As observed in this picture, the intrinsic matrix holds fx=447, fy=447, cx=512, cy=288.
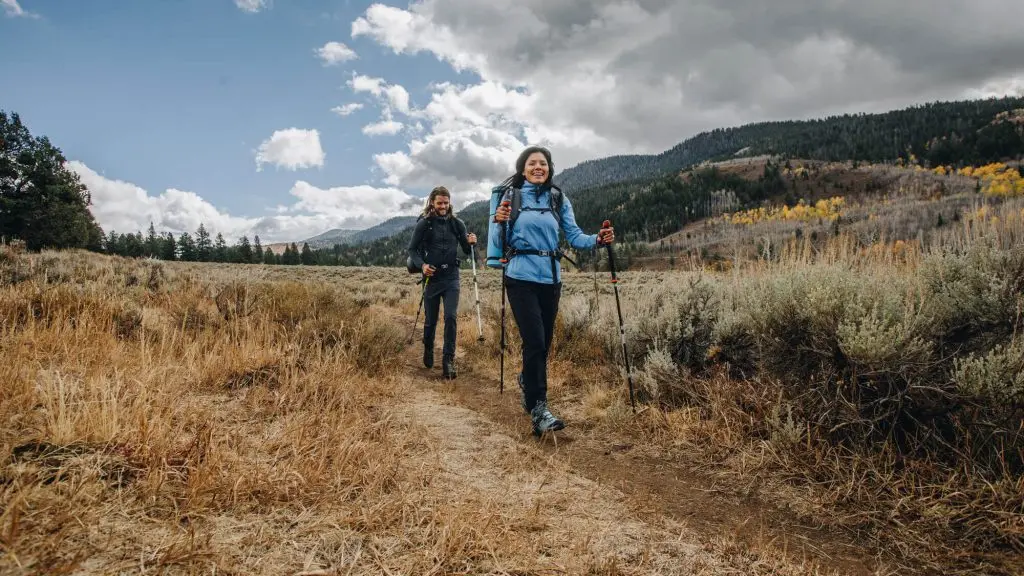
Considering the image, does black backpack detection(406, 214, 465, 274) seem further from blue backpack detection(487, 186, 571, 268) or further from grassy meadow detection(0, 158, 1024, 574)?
blue backpack detection(487, 186, 571, 268)

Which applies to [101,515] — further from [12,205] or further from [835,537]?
[12,205]

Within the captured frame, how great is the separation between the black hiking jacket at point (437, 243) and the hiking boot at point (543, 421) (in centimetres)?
339

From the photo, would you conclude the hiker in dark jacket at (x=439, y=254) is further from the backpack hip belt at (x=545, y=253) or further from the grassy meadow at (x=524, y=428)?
the backpack hip belt at (x=545, y=253)

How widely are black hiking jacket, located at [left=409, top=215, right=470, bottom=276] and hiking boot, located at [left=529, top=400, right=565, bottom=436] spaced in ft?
11.1

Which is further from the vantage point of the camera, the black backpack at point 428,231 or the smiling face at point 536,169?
the black backpack at point 428,231

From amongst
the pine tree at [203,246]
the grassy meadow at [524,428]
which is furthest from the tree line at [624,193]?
the grassy meadow at [524,428]

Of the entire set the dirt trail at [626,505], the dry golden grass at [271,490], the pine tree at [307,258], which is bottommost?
the dirt trail at [626,505]

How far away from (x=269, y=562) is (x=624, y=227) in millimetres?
150317

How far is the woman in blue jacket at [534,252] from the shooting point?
4.39 m

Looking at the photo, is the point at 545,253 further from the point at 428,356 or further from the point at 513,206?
the point at 428,356

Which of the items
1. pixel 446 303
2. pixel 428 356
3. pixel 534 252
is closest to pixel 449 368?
pixel 428 356

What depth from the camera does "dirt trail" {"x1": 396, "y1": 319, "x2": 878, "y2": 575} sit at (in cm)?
228

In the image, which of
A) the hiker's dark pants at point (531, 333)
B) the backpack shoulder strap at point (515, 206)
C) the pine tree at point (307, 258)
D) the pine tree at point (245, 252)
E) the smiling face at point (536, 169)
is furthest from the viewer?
the pine tree at point (307, 258)

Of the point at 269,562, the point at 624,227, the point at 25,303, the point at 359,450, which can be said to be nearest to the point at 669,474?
the point at 359,450
